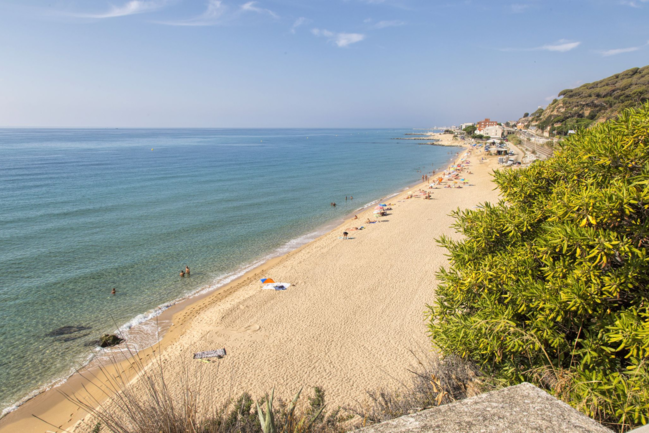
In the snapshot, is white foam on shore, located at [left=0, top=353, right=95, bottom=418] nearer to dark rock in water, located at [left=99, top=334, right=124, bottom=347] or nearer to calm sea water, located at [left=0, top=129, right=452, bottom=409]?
calm sea water, located at [left=0, top=129, right=452, bottom=409]

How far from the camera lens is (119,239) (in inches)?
1001

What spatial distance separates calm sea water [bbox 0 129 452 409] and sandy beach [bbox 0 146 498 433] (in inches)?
87.4

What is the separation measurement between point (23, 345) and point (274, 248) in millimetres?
14174

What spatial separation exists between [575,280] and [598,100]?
313 ft

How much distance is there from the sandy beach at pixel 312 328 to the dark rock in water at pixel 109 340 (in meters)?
1.51

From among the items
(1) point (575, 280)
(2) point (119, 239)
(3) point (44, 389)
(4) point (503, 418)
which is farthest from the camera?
(2) point (119, 239)

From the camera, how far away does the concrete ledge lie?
2.11 m

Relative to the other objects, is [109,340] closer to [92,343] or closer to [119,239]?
[92,343]

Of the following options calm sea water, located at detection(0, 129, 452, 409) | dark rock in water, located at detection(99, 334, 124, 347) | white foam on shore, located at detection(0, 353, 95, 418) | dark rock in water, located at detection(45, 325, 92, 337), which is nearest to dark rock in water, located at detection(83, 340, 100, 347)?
calm sea water, located at detection(0, 129, 452, 409)

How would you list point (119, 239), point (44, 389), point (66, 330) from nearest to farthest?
point (44, 389), point (66, 330), point (119, 239)

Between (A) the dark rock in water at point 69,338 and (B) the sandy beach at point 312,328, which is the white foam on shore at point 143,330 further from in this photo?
(A) the dark rock in water at point 69,338

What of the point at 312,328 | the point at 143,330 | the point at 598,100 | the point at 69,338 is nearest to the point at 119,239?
the point at 69,338

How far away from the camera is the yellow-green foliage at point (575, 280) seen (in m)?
4.37

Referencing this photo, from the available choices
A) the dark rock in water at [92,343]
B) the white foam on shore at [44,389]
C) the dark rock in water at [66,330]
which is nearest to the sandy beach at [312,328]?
the white foam on shore at [44,389]
